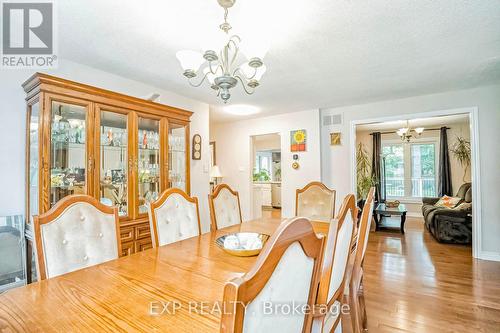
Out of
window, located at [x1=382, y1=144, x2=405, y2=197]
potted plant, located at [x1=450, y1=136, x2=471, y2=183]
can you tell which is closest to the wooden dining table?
potted plant, located at [x1=450, y1=136, x2=471, y2=183]

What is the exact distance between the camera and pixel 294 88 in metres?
3.35

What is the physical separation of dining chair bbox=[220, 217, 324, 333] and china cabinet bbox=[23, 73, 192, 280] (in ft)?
6.76

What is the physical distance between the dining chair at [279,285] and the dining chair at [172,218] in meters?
1.31

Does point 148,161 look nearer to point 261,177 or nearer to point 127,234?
point 127,234

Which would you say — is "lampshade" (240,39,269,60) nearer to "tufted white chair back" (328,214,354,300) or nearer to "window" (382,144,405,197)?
"tufted white chair back" (328,214,354,300)

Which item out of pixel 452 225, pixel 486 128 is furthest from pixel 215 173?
pixel 486 128

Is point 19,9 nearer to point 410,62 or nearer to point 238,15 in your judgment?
point 238,15

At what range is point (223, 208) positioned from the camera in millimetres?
2525

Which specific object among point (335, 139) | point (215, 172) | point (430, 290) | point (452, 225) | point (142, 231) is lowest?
point (430, 290)

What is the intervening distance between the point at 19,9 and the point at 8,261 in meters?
1.87

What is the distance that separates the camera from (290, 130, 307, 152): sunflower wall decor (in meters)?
4.58

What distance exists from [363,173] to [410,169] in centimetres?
139

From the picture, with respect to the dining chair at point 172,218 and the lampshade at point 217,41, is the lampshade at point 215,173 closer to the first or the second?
the dining chair at point 172,218

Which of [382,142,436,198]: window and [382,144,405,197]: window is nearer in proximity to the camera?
[382,142,436,198]: window
